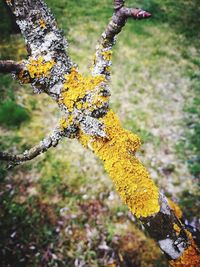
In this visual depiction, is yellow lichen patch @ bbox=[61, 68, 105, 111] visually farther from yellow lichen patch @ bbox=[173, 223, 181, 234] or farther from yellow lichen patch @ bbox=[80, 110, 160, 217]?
yellow lichen patch @ bbox=[173, 223, 181, 234]

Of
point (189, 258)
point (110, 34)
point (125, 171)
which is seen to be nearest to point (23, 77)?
point (110, 34)

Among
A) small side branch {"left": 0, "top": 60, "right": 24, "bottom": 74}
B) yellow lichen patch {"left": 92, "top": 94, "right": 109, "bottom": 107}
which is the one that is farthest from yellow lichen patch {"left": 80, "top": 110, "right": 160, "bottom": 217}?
small side branch {"left": 0, "top": 60, "right": 24, "bottom": 74}

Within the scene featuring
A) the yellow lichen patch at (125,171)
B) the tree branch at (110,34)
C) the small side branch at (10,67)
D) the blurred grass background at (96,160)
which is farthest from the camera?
the blurred grass background at (96,160)

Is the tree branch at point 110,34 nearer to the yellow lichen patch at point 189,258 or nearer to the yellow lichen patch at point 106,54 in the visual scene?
the yellow lichen patch at point 106,54

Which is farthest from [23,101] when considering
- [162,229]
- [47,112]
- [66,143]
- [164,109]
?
[162,229]

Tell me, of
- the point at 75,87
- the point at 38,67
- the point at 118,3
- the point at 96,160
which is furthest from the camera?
the point at 96,160

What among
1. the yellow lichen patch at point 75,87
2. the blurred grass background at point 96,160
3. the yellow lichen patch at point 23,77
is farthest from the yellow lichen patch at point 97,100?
the blurred grass background at point 96,160

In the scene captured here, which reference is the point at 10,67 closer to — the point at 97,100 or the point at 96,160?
the point at 97,100
